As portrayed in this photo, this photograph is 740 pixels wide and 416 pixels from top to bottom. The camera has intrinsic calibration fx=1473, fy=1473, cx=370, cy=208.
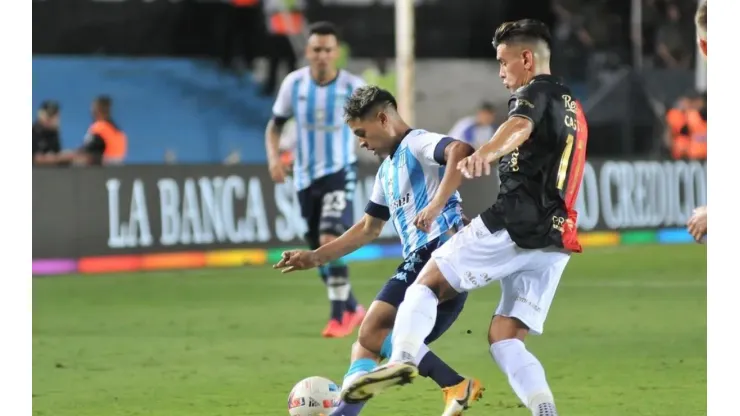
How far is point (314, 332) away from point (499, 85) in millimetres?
17969

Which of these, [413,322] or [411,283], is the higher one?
[411,283]

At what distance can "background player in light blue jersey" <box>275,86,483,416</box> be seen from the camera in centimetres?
679

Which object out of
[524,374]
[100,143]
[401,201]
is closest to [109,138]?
[100,143]

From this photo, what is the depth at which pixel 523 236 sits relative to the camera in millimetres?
6379

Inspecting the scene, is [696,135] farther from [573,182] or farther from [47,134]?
[573,182]

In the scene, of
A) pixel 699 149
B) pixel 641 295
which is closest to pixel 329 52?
pixel 641 295

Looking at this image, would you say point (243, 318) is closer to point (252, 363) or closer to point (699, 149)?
point (252, 363)

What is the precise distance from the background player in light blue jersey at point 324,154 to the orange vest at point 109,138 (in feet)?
25.7

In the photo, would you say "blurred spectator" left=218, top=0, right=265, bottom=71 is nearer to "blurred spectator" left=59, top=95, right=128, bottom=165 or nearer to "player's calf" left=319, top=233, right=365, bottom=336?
"blurred spectator" left=59, top=95, right=128, bottom=165

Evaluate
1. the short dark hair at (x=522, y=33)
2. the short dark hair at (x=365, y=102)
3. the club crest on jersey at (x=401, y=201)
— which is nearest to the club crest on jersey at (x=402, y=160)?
the club crest on jersey at (x=401, y=201)

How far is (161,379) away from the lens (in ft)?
30.0

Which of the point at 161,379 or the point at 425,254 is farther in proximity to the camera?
the point at 161,379

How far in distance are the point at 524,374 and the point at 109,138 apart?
13.8 m
